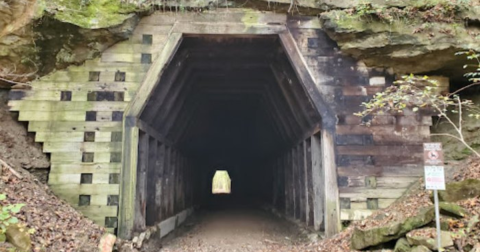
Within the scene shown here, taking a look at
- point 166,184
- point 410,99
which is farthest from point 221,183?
point 410,99

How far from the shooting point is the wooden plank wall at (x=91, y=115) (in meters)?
7.43

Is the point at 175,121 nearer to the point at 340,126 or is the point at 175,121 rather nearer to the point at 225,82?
the point at 225,82

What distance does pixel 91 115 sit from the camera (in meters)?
7.75

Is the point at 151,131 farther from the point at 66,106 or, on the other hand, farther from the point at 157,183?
the point at 66,106

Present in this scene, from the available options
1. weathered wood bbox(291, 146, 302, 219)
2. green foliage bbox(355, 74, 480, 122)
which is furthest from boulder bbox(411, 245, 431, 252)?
weathered wood bbox(291, 146, 302, 219)

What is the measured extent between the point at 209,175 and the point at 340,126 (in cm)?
1832

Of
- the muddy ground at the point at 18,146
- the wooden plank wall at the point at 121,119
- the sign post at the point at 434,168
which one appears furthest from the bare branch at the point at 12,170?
the sign post at the point at 434,168

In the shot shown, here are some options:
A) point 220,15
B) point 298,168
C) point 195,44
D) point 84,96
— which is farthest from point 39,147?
point 298,168

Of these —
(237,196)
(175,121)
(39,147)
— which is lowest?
(237,196)

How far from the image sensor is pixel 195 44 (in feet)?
29.2

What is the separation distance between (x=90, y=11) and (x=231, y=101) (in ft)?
23.3

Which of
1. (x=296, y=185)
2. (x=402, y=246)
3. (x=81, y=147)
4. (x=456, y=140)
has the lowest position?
(x=402, y=246)

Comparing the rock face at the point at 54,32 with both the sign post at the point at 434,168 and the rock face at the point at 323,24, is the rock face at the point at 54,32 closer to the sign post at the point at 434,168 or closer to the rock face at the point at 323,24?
the rock face at the point at 323,24

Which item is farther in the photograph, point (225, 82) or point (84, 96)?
point (225, 82)
